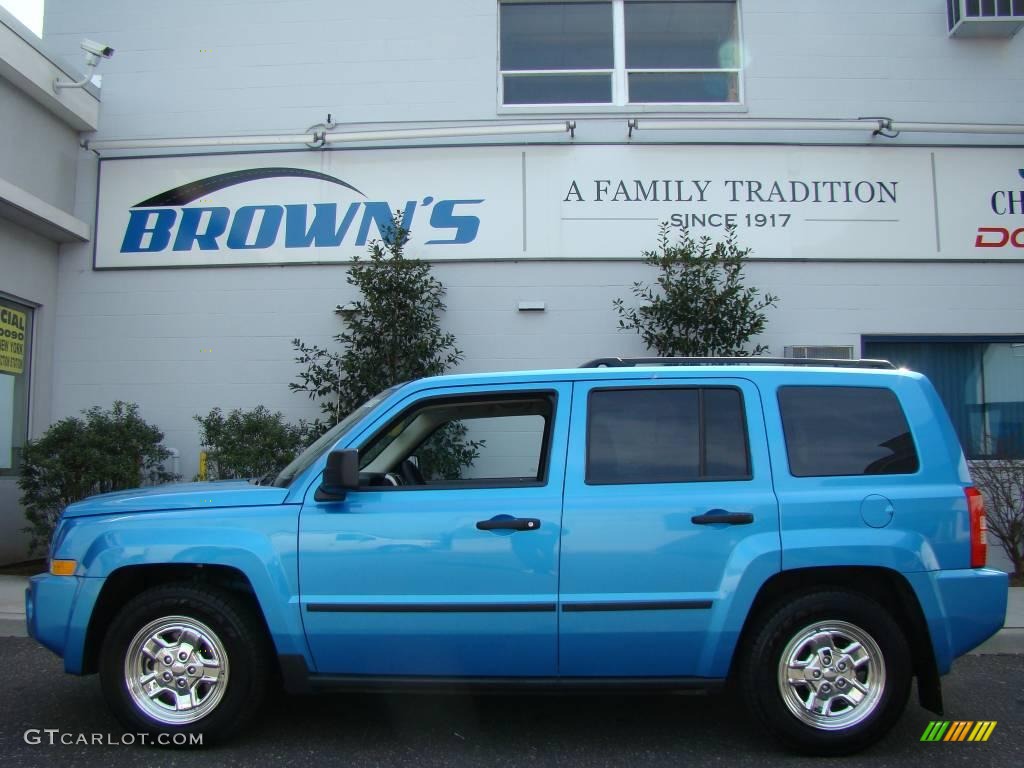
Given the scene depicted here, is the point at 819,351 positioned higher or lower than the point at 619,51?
lower

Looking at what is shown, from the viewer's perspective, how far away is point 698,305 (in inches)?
333

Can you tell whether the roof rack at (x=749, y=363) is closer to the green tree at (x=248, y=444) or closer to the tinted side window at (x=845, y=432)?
the tinted side window at (x=845, y=432)

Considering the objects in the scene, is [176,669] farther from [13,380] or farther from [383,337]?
[13,380]

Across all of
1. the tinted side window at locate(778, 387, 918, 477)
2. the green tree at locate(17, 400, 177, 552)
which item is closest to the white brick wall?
the green tree at locate(17, 400, 177, 552)

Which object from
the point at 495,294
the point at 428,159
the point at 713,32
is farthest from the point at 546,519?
the point at 713,32

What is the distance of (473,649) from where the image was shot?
12.7 feet

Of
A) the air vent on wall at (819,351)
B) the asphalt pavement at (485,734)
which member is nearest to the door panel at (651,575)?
the asphalt pavement at (485,734)

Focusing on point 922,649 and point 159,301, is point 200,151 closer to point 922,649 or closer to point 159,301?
point 159,301

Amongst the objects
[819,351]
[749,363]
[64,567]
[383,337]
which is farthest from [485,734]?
[819,351]

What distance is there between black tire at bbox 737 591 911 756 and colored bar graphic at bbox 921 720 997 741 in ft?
1.84

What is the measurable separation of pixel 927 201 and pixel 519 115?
181 inches

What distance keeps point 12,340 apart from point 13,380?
1.42ft

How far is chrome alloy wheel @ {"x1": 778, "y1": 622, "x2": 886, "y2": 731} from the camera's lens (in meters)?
3.90

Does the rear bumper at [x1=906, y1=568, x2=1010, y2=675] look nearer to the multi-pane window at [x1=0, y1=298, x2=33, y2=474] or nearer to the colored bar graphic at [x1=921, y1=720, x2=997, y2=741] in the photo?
the colored bar graphic at [x1=921, y1=720, x2=997, y2=741]
